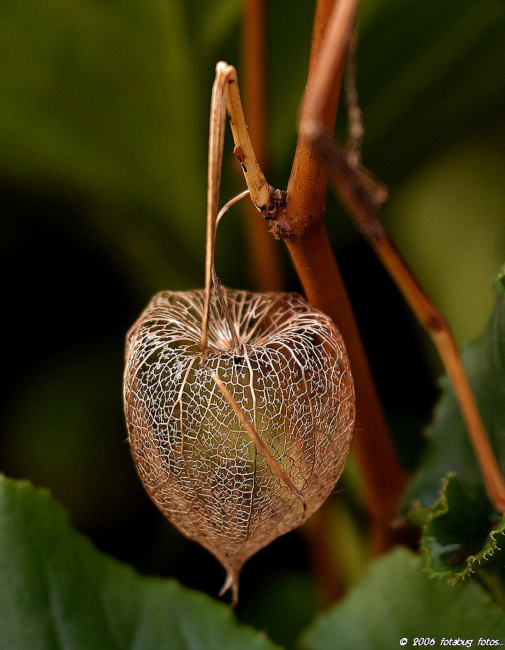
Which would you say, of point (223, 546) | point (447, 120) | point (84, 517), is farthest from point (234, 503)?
point (447, 120)

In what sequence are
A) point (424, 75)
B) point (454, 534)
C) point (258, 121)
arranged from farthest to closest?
point (424, 75)
point (258, 121)
point (454, 534)

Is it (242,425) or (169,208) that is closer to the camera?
(242,425)

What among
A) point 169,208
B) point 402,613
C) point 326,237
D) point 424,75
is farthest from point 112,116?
point 402,613

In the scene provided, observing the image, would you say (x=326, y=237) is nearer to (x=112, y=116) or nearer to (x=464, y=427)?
(x=464, y=427)

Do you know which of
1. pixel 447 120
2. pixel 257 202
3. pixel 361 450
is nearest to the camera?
pixel 257 202

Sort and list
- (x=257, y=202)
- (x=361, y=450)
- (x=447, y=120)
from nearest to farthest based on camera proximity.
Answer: (x=257, y=202) → (x=361, y=450) → (x=447, y=120)

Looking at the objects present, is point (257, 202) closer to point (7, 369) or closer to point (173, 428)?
point (173, 428)

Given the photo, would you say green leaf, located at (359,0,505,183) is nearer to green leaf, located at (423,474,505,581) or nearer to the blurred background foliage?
the blurred background foliage
